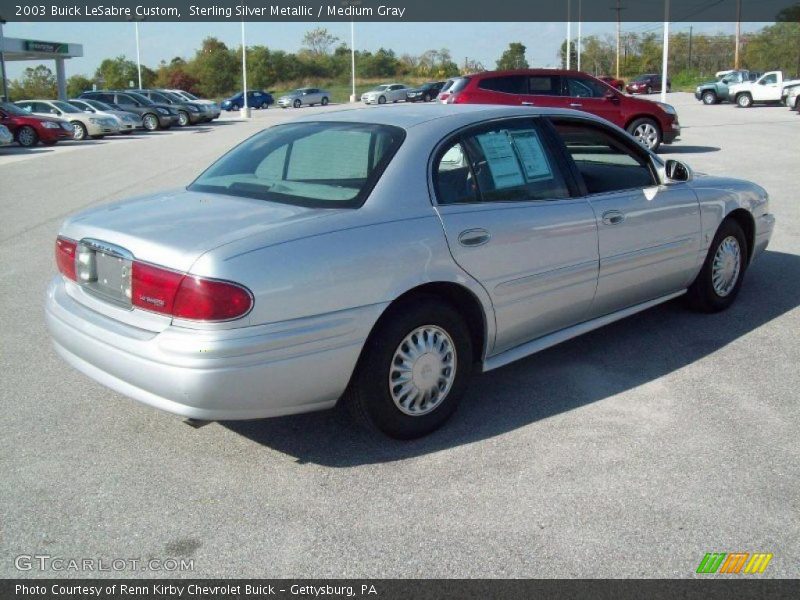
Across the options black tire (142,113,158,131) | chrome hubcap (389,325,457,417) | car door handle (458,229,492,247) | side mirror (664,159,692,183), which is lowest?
chrome hubcap (389,325,457,417)

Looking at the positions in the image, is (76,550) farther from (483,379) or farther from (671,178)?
(671,178)

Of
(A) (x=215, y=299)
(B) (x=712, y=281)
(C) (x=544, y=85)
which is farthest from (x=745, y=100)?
(A) (x=215, y=299)

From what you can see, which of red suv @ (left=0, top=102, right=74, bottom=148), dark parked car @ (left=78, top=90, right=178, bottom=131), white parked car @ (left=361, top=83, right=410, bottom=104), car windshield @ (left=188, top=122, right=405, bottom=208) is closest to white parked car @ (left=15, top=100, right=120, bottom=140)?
red suv @ (left=0, top=102, right=74, bottom=148)

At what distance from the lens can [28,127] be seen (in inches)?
1003

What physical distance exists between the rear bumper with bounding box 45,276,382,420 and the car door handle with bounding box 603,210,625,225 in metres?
1.84

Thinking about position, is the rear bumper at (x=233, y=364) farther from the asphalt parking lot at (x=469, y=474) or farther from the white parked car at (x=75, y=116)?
the white parked car at (x=75, y=116)

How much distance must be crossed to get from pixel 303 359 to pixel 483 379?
174 centimetres

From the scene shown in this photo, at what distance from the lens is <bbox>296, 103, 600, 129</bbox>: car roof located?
4457mm

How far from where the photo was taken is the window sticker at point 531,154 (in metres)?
4.67

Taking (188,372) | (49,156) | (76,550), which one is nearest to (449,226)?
(188,372)

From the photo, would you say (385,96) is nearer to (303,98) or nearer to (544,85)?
(303,98)

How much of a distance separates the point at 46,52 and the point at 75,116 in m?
24.7

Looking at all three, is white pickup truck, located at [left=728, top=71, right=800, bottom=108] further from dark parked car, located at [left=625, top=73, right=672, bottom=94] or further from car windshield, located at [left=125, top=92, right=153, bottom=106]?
car windshield, located at [left=125, top=92, right=153, bottom=106]

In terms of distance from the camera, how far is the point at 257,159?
471 cm
